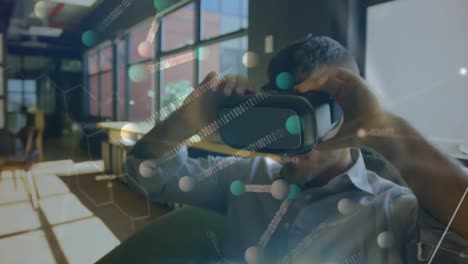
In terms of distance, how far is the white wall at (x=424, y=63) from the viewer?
354 mm

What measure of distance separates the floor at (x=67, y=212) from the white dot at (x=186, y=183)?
0.05 metres

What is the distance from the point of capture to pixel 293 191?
1.62 ft

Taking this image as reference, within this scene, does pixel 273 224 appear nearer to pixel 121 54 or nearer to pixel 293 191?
pixel 293 191

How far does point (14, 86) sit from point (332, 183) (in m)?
0.48

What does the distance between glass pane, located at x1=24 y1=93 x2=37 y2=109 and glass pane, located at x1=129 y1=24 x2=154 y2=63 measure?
0.52 feet

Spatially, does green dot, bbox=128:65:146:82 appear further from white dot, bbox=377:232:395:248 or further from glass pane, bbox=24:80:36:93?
white dot, bbox=377:232:395:248

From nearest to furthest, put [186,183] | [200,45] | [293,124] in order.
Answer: [293,124] → [200,45] → [186,183]

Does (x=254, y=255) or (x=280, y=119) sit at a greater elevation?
(x=280, y=119)

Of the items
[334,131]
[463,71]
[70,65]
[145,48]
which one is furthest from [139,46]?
[463,71]

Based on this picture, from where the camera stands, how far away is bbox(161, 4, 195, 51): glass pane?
0.44 metres

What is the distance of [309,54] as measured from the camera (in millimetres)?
393

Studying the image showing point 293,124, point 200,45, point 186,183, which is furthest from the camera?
point 186,183

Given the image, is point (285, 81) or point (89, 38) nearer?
point (285, 81)

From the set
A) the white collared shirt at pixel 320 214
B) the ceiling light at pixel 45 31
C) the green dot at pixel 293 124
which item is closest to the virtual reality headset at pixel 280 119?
the green dot at pixel 293 124
